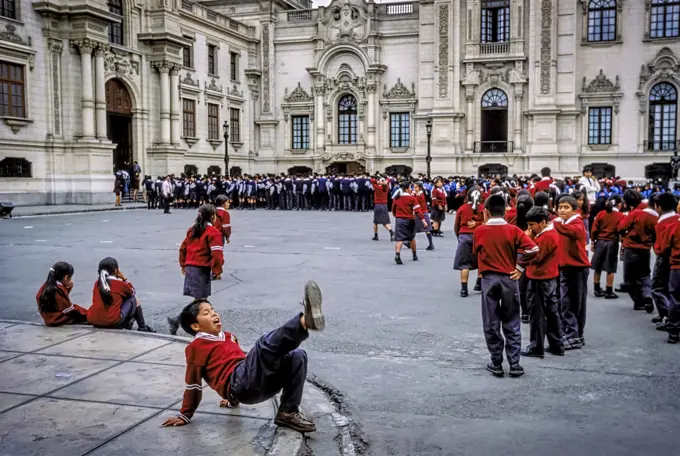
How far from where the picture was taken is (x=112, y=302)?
7.70 meters

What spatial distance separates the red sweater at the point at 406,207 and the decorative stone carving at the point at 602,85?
29156 mm

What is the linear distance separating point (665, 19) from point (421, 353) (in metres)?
37.5

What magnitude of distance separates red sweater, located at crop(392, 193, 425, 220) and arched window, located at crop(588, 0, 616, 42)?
30224mm

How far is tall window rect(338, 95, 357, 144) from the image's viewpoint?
43.9 metres

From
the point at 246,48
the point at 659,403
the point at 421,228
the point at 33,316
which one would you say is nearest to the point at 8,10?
the point at 246,48

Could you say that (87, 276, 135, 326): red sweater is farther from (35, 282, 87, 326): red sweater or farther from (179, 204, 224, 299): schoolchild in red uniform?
(179, 204, 224, 299): schoolchild in red uniform

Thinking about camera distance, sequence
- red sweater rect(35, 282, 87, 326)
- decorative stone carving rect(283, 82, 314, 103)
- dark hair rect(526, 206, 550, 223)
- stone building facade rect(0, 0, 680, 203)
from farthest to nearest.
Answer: decorative stone carving rect(283, 82, 314, 103), stone building facade rect(0, 0, 680, 203), red sweater rect(35, 282, 87, 326), dark hair rect(526, 206, 550, 223)

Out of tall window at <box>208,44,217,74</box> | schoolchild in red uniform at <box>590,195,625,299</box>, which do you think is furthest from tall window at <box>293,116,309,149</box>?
schoolchild in red uniform at <box>590,195,625,299</box>

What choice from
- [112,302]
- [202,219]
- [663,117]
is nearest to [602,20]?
[663,117]

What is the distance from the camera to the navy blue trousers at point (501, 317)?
6.36 m

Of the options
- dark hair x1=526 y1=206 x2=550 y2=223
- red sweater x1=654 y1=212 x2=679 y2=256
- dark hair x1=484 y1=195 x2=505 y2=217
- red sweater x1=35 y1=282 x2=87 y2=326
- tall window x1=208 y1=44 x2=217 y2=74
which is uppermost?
tall window x1=208 y1=44 x2=217 y2=74

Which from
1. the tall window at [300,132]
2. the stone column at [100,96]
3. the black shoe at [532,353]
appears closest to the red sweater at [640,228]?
the black shoe at [532,353]

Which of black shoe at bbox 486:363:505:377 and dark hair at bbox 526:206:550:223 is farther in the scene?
dark hair at bbox 526:206:550:223

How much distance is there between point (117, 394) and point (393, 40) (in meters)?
39.2
